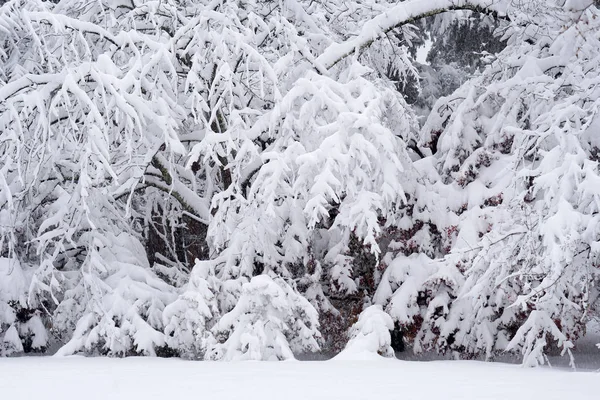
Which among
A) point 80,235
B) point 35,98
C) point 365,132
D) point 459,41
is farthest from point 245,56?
point 459,41

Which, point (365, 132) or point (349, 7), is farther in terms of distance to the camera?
point (349, 7)

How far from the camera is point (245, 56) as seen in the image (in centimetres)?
871

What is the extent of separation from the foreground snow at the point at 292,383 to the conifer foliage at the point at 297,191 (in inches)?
62.5

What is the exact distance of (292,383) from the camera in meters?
4.12

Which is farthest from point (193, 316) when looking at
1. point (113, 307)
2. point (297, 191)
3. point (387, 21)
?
point (387, 21)

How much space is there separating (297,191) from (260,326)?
5.26 ft

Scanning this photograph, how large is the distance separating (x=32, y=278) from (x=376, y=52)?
22.2 feet

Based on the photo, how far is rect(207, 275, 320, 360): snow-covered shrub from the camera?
6.68m

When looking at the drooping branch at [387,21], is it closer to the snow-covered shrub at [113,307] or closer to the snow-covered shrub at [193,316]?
the snow-covered shrub at [193,316]

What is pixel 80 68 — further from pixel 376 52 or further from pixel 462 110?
pixel 376 52

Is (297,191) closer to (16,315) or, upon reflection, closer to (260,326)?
(260,326)

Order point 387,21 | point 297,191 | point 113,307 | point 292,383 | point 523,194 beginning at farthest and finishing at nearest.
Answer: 1. point 387,21
2. point 113,307
3. point 297,191
4. point 523,194
5. point 292,383

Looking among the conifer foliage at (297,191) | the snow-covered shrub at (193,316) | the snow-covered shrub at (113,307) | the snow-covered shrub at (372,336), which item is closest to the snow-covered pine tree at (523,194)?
the conifer foliage at (297,191)

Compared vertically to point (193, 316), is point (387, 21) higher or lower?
higher
